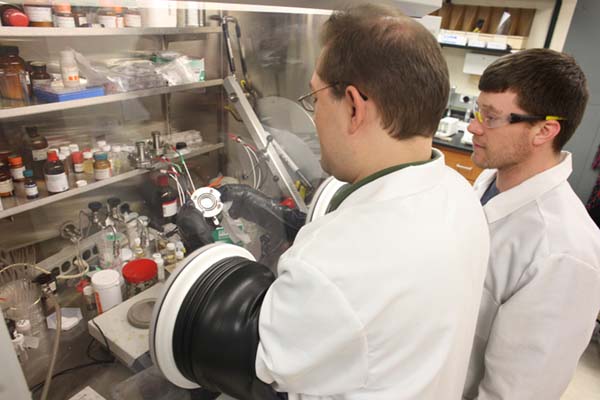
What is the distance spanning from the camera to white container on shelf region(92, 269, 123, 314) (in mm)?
1056

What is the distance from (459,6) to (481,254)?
356cm

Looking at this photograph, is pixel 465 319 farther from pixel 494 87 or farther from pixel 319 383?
pixel 494 87

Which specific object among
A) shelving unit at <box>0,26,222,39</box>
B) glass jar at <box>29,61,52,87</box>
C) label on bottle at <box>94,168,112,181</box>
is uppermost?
shelving unit at <box>0,26,222,39</box>

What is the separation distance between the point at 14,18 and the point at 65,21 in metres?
0.13

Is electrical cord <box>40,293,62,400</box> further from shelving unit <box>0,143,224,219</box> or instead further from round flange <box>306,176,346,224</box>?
round flange <box>306,176,346,224</box>

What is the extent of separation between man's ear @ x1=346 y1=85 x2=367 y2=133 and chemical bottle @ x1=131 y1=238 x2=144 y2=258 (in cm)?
88

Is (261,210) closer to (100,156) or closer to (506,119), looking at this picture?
(100,156)

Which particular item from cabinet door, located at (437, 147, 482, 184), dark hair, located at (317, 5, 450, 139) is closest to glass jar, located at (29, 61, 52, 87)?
dark hair, located at (317, 5, 450, 139)

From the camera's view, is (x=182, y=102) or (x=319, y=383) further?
(x=182, y=102)

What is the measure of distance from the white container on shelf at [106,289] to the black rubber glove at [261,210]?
0.38 metres

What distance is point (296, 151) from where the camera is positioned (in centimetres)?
166

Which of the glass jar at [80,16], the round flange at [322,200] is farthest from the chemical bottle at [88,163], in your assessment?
the round flange at [322,200]

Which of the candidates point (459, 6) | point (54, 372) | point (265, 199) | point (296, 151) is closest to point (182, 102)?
point (296, 151)

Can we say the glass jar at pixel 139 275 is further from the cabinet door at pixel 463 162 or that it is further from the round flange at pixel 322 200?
Answer: the cabinet door at pixel 463 162
